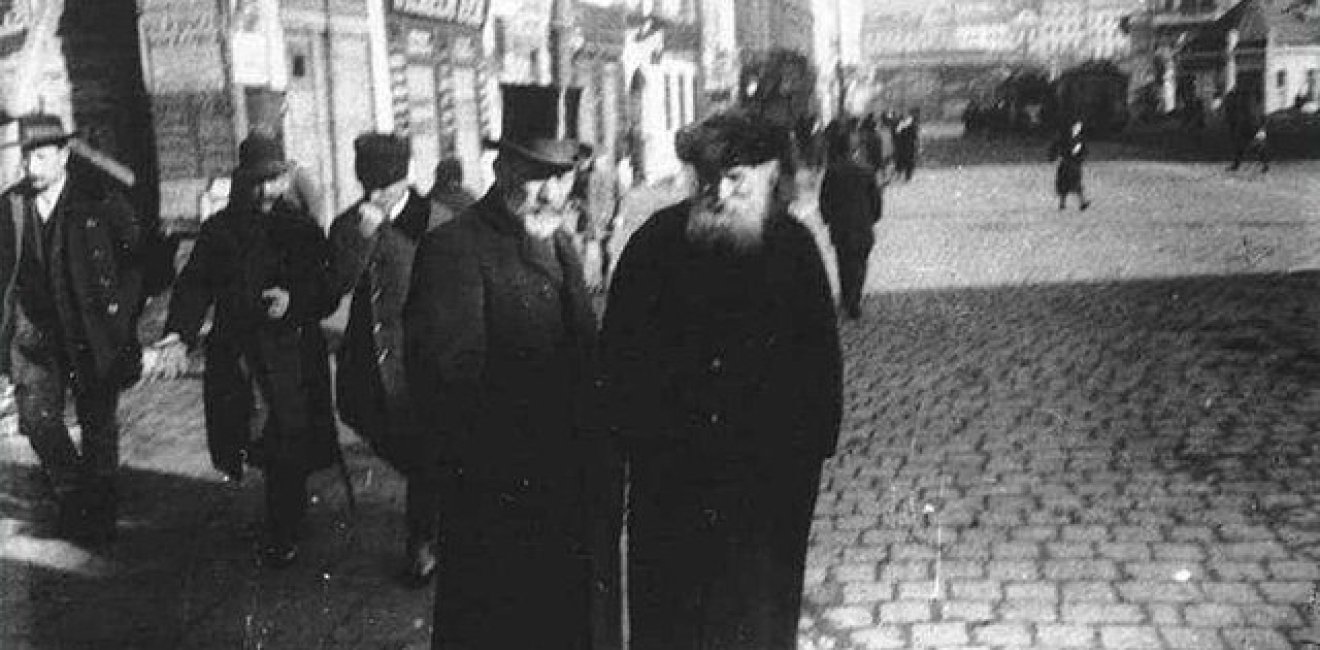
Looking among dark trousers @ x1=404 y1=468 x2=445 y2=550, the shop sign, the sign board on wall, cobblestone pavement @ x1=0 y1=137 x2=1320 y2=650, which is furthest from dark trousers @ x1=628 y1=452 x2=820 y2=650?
the shop sign

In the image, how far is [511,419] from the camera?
4035mm

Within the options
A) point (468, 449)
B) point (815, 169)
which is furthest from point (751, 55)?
point (468, 449)

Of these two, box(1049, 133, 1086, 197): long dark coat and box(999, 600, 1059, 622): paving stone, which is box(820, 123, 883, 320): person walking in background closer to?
box(999, 600, 1059, 622): paving stone

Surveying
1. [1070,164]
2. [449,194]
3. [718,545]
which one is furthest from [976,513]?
[1070,164]

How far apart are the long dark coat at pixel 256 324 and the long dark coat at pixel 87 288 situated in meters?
0.39

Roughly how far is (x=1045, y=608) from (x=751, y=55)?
44203 mm

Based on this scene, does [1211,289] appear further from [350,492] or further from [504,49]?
[504,49]

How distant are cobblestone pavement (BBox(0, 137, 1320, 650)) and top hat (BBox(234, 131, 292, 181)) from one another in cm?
161

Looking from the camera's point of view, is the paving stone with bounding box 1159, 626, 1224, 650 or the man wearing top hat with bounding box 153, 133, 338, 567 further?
the man wearing top hat with bounding box 153, 133, 338, 567

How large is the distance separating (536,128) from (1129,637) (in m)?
2.60

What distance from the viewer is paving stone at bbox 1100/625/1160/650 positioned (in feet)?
15.5

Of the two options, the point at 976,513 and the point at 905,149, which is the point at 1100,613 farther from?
the point at 905,149

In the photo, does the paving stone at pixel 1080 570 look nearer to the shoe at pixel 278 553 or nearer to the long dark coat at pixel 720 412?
the long dark coat at pixel 720 412

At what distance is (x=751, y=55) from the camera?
48125mm
